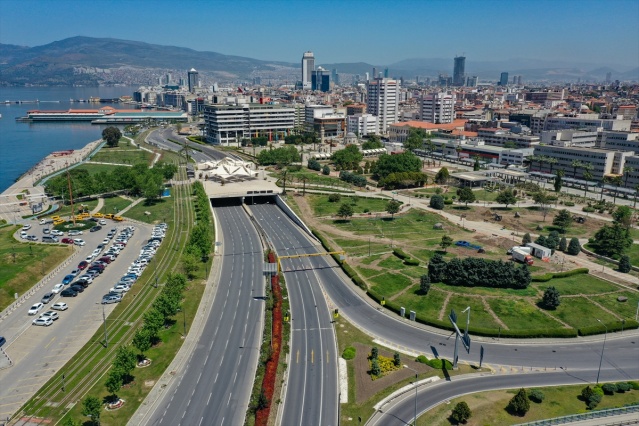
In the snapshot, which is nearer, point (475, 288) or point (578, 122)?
point (475, 288)

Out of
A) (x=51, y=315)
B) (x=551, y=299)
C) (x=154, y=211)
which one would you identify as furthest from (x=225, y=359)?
(x=154, y=211)

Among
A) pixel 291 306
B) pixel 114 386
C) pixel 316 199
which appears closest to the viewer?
pixel 114 386

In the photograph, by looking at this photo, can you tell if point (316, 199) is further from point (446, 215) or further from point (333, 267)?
point (333, 267)

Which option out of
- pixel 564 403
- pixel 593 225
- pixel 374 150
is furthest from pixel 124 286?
pixel 374 150

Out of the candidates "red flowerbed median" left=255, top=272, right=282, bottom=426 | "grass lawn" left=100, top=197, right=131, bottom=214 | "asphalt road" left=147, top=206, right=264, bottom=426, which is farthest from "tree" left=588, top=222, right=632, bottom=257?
"grass lawn" left=100, top=197, right=131, bottom=214

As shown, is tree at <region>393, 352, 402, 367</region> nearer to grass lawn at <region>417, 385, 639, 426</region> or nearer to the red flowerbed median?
grass lawn at <region>417, 385, 639, 426</region>

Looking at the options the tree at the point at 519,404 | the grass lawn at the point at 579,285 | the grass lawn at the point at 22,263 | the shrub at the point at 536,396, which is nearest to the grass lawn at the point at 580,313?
the grass lawn at the point at 579,285
